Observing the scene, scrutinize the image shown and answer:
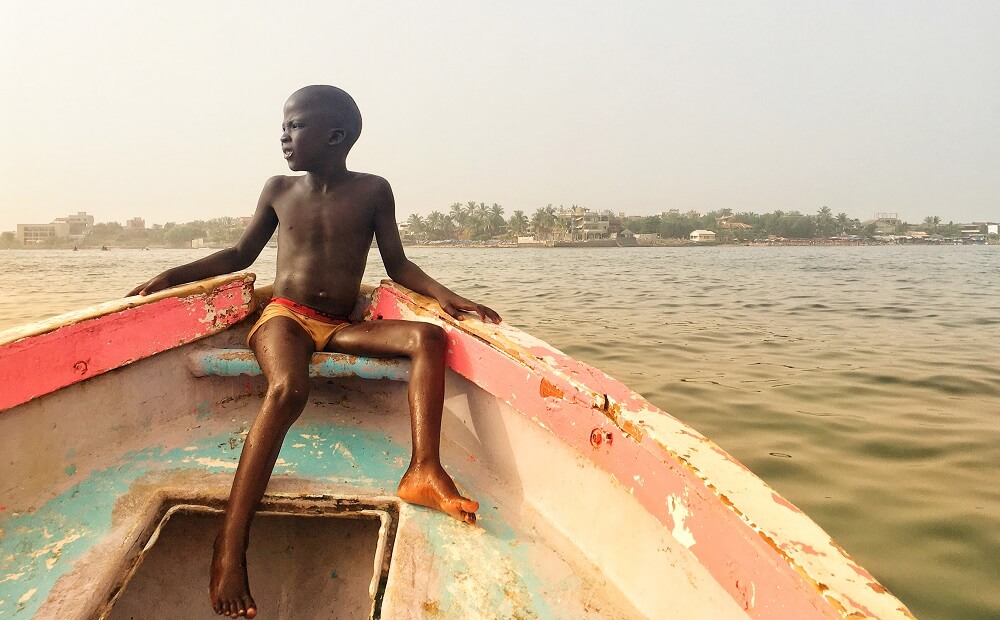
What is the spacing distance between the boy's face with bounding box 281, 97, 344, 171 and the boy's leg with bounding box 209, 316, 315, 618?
2.15ft

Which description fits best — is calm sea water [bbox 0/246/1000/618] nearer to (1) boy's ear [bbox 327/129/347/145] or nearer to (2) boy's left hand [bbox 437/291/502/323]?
(2) boy's left hand [bbox 437/291/502/323]

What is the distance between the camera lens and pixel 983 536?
81.9 inches

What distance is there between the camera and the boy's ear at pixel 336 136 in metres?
2.00

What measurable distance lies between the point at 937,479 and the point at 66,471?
3373mm

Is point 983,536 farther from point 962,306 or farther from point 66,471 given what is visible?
point 962,306

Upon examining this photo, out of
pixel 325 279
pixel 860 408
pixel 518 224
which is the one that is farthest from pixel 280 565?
pixel 518 224

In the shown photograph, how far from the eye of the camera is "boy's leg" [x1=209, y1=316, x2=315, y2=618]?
1173mm

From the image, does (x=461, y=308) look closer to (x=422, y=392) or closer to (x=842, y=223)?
(x=422, y=392)

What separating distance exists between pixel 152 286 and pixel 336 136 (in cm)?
83

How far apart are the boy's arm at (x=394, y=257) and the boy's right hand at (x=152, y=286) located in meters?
0.76

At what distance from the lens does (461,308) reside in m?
1.90

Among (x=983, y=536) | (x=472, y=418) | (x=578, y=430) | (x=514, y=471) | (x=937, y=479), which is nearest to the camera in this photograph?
(x=578, y=430)

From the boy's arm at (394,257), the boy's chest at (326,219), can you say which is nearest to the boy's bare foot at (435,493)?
the boy's arm at (394,257)

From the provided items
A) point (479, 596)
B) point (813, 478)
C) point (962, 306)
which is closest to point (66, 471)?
point (479, 596)
